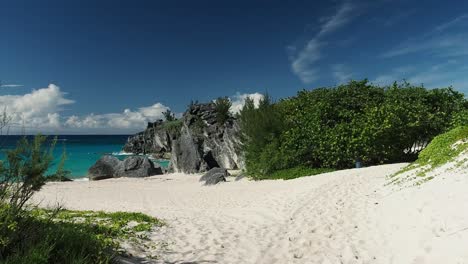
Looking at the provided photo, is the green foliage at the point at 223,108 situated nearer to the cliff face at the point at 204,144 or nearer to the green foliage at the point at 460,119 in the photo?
the cliff face at the point at 204,144

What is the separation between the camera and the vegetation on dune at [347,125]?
21.7 metres

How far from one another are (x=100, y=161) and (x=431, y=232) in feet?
107

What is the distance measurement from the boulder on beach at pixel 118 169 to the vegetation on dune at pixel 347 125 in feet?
45.9

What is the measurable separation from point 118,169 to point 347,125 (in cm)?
2298

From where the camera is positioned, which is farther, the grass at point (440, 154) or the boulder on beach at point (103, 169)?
the boulder on beach at point (103, 169)

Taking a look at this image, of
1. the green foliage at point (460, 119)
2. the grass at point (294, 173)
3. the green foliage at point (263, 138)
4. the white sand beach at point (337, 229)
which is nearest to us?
the white sand beach at point (337, 229)

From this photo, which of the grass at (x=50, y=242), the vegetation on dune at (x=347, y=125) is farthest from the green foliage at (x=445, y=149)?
the grass at (x=50, y=242)

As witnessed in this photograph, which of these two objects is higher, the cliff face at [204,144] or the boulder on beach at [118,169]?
the cliff face at [204,144]

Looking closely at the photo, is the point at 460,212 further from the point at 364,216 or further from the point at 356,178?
the point at 356,178

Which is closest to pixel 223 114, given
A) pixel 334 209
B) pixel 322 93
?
pixel 322 93

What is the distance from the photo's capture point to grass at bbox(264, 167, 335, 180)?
67.5 ft

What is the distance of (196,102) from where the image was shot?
167 ft

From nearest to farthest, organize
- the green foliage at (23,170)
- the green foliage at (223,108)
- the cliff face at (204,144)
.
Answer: the green foliage at (23,170), the cliff face at (204,144), the green foliage at (223,108)

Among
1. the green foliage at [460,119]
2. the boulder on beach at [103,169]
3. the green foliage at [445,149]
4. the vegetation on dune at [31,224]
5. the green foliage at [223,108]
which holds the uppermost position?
the green foliage at [223,108]
